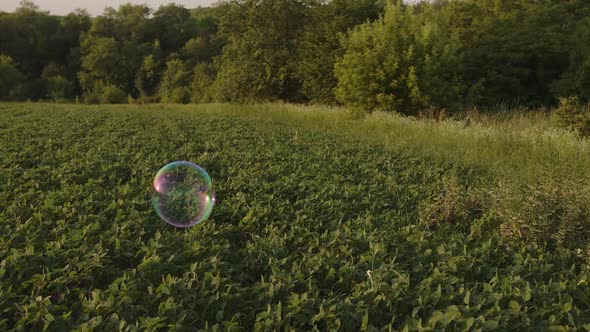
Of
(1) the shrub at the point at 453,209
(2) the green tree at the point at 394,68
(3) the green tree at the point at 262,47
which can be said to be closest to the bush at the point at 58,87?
A: (3) the green tree at the point at 262,47

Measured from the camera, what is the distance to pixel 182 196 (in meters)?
4.81

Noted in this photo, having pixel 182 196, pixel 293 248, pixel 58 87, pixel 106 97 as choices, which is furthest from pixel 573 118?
pixel 58 87

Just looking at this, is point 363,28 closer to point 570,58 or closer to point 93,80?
point 570,58

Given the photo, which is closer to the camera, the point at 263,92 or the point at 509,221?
the point at 509,221

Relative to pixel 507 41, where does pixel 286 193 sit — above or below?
below

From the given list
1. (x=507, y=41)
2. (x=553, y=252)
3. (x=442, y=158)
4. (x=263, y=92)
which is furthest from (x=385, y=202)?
(x=507, y=41)

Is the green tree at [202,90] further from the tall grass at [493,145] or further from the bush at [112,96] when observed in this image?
the tall grass at [493,145]

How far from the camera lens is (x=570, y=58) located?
2392 centimetres

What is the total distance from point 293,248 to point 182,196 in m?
1.68

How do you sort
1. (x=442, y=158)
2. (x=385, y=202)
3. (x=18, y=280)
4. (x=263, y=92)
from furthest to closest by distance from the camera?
(x=263, y=92) < (x=442, y=158) < (x=385, y=202) < (x=18, y=280)

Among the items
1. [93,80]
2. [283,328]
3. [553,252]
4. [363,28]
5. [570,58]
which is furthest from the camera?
[93,80]

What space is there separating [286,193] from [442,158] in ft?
13.8

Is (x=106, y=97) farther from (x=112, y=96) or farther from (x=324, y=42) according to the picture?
(x=324, y=42)

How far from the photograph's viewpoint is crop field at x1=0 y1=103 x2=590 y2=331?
2742 mm
